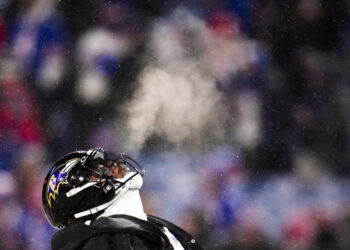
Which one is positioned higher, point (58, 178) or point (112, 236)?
point (112, 236)

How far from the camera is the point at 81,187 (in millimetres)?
2463

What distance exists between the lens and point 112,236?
208 centimetres

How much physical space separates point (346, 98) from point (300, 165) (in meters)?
1.19

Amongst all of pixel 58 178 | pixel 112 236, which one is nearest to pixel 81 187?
pixel 58 178

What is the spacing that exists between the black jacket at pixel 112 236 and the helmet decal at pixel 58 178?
1.28 feet

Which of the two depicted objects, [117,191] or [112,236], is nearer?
[112,236]

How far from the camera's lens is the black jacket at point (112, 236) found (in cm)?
205

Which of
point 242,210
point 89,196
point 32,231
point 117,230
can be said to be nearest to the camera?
point 117,230

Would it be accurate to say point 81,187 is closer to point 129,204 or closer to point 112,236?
point 129,204

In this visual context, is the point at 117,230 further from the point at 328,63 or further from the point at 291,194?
the point at 328,63

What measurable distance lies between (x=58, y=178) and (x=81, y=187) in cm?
15

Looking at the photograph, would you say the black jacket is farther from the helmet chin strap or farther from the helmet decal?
the helmet decal

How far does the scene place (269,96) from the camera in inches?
294

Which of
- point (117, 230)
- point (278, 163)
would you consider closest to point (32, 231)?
point (278, 163)
